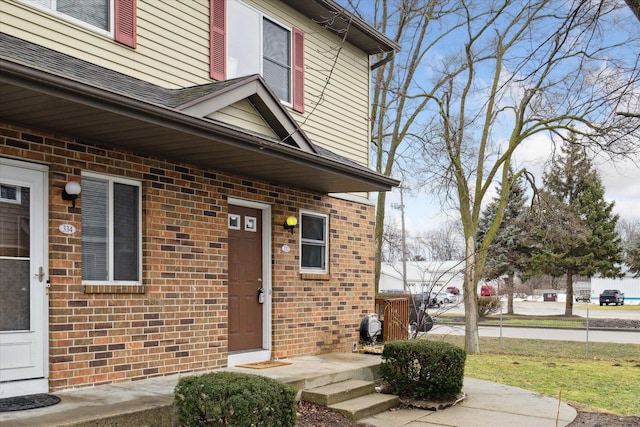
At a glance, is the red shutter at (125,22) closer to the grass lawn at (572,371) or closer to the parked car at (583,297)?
the grass lawn at (572,371)

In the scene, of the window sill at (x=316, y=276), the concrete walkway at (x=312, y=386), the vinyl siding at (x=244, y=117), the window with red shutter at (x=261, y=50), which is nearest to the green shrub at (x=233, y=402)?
the concrete walkway at (x=312, y=386)

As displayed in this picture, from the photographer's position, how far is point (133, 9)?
7309 millimetres

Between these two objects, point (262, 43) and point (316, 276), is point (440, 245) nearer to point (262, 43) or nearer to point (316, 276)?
point (316, 276)

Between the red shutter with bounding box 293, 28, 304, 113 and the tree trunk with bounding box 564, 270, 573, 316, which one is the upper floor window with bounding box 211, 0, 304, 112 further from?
the tree trunk with bounding box 564, 270, 573, 316

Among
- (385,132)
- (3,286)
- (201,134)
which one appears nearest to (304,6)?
(201,134)

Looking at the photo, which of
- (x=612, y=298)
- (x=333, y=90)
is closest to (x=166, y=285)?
(x=333, y=90)

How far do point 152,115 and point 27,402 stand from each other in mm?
2806

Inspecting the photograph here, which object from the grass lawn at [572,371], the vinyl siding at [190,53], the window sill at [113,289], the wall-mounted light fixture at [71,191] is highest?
the vinyl siding at [190,53]

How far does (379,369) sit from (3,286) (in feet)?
16.4

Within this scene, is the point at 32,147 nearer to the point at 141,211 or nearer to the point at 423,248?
the point at 141,211

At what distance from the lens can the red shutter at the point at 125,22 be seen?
709cm

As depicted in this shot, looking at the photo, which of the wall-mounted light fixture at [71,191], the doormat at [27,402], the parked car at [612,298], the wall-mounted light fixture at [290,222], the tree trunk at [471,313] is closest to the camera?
the doormat at [27,402]

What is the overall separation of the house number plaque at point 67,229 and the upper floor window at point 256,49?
10.2ft

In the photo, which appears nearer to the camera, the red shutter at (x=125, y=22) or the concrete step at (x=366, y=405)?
the red shutter at (x=125, y=22)
